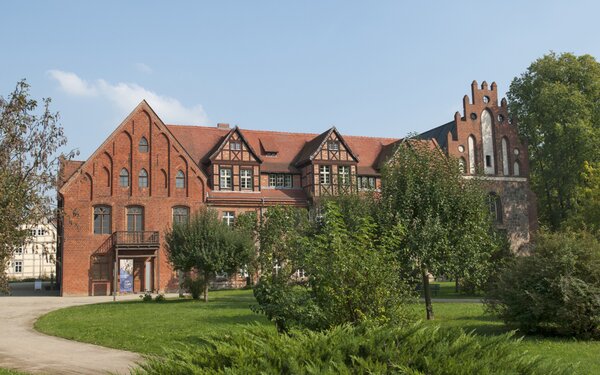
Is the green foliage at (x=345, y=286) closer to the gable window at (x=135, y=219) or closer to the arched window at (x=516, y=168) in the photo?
the gable window at (x=135, y=219)

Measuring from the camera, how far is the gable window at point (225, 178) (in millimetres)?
43344

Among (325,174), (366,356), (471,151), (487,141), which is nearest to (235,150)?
(325,174)

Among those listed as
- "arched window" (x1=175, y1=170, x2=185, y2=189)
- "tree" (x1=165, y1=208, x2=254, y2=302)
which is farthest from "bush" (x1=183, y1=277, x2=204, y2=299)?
"arched window" (x1=175, y1=170, x2=185, y2=189)

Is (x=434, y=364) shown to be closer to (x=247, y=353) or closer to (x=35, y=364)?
(x=247, y=353)

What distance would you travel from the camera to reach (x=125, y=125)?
40812mm

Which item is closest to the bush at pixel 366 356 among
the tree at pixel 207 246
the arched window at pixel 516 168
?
the tree at pixel 207 246

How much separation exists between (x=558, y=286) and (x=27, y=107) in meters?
13.2

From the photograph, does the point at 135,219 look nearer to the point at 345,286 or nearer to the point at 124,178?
the point at 124,178

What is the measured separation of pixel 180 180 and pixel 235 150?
4.72m

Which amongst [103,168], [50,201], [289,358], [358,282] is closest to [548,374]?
[289,358]

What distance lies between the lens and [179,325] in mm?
18688

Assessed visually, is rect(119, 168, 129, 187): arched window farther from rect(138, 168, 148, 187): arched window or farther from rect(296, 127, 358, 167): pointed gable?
rect(296, 127, 358, 167): pointed gable

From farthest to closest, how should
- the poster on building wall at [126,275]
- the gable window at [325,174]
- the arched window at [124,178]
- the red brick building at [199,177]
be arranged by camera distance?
the gable window at [325,174] → the arched window at [124,178] → the red brick building at [199,177] → the poster on building wall at [126,275]

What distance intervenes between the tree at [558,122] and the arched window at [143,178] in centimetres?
3116
